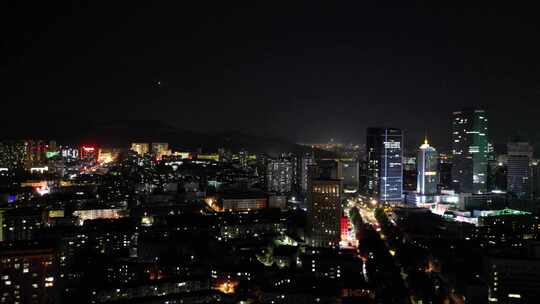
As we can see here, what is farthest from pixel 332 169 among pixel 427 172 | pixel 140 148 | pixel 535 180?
pixel 140 148

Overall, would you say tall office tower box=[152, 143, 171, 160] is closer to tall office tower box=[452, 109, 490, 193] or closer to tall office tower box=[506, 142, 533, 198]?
tall office tower box=[452, 109, 490, 193]

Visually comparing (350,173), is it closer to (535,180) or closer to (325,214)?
(535,180)

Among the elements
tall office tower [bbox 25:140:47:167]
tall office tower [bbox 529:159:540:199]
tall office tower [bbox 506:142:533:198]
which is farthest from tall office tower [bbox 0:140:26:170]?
tall office tower [bbox 529:159:540:199]

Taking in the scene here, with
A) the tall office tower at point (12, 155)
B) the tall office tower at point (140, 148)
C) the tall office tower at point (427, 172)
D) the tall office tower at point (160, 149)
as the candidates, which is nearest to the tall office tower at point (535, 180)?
the tall office tower at point (427, 172)

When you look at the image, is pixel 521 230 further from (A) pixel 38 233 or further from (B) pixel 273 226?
(A) pixel 38 233

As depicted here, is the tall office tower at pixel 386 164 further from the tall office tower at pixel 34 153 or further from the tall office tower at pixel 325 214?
the tall office tower at pixel 34 153
